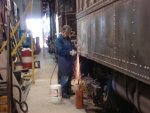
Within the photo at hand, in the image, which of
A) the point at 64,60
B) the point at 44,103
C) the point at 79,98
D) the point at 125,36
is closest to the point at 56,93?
the point at 44,103

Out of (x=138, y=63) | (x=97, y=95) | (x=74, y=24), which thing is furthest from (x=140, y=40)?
(x=74, y=24)

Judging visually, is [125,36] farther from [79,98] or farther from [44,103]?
[44,103]

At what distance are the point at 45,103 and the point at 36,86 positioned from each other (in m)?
2.69

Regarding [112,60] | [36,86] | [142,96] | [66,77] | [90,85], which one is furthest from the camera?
[36,86]

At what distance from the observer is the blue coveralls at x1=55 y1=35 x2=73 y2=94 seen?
8680 mm

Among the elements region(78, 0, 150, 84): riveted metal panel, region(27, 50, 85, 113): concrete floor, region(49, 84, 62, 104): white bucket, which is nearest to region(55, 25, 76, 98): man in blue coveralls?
region(27, 50, 85, 113): concrete floor

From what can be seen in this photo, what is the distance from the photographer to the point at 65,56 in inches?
346

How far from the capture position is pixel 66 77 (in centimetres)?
893

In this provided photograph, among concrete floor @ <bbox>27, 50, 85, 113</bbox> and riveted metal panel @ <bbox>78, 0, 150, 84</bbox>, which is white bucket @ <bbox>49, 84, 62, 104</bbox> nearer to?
concrete floor @ <bbox>27, 50, 85, 113</bbox>

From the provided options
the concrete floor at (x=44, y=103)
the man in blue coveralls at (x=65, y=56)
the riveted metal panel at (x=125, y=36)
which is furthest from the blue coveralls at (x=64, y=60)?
the riveted metal panel at (x=125, y=36)

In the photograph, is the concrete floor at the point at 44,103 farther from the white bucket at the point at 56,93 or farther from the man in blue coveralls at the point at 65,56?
the man in blue coveralls at the point at 65,56

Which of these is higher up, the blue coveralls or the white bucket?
the blue coveralls

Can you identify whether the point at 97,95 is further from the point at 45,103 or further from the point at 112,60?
the point at 112,60

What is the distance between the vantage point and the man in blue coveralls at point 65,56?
868cm
